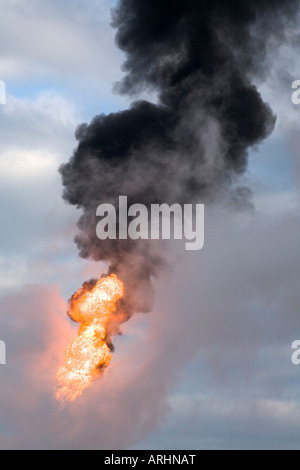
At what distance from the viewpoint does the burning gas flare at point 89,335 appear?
121875mm

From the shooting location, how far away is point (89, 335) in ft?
402

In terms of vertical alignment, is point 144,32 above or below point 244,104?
above

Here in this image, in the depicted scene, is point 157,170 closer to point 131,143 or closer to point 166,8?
point 131,143

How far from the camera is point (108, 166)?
5069 inches

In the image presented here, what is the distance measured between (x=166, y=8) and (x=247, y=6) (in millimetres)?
10941

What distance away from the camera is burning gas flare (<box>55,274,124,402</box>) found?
121875mm

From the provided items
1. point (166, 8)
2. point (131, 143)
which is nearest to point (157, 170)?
point (131, 143)

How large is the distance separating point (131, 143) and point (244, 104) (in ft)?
50.8

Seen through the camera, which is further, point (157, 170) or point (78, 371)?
point (157, 170)
